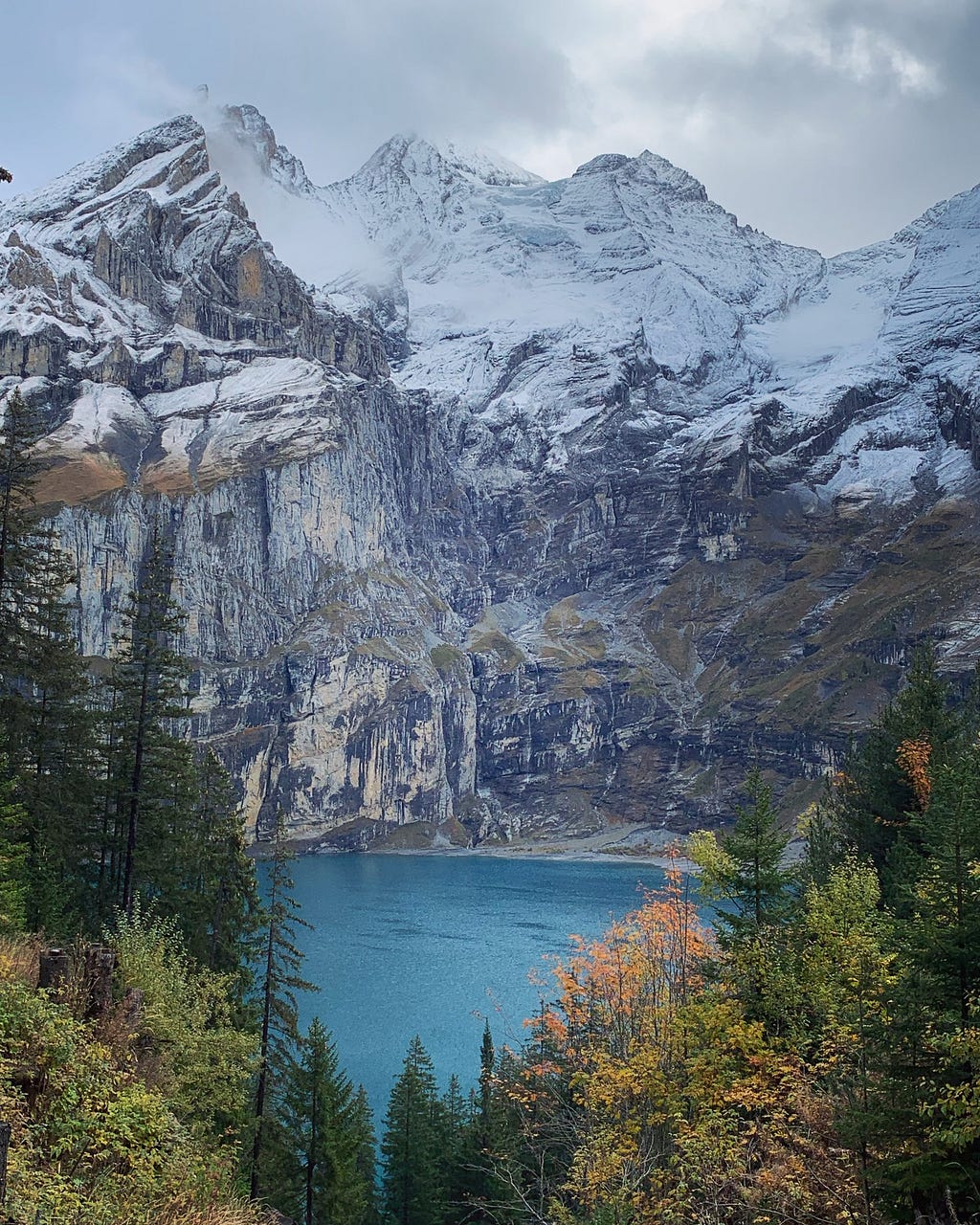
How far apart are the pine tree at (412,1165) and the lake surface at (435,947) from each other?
4849 mm

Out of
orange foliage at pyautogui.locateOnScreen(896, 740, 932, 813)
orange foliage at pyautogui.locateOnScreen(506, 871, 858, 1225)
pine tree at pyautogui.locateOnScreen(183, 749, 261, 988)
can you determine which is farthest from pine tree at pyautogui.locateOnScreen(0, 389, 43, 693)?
orange foliage at pyautogui.locateOnScreen(896, 740, 932, 813)

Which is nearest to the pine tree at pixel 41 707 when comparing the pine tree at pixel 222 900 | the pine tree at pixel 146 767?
the pine tree at pixel 146 767

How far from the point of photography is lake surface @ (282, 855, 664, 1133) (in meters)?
63.8

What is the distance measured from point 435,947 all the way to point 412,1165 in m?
62.9

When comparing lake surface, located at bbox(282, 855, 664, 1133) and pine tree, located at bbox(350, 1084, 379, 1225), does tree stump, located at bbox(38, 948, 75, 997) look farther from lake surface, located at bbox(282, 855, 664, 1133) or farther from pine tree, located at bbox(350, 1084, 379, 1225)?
pine tree, located at bbox(350, 1084, 379, 1225)

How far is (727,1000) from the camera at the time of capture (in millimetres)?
19031

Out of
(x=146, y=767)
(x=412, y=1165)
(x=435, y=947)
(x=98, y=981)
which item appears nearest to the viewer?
(x=98, y=981)

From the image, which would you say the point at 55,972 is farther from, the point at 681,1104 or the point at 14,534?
the point at 14,534

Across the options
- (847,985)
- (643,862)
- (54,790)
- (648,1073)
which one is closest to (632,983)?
(648,1073)

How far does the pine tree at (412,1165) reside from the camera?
36375 mm

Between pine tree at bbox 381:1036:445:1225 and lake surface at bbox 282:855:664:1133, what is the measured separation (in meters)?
4.85

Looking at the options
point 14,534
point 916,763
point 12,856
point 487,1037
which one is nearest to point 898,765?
point 916,763

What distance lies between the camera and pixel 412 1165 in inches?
1451

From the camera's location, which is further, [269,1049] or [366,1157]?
[366,1157]
